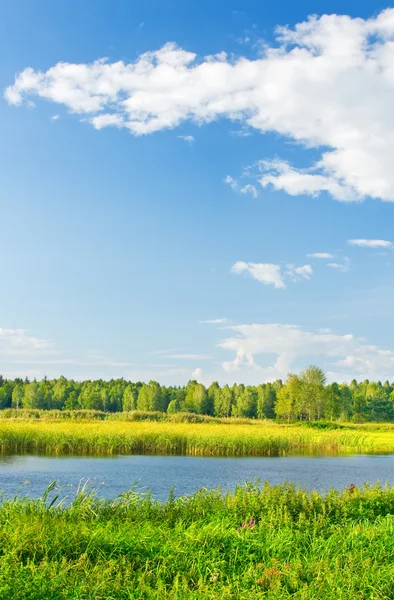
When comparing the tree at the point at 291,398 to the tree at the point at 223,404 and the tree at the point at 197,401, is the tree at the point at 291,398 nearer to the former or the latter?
the tree at the point at 197,401

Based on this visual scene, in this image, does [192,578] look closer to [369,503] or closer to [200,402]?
[369,503]

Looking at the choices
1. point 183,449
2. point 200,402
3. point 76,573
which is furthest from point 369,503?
point 200,402

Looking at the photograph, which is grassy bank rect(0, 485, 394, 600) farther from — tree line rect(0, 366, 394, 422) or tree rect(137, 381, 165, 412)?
tree rect(137, 381, 165, 412)

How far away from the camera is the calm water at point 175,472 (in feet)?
65.8

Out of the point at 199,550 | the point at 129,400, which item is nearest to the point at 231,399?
the point at 129,400

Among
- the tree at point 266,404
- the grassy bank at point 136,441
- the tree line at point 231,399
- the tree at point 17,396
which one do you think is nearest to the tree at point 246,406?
the tree line at point 231,399

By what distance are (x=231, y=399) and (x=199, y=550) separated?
361 feet

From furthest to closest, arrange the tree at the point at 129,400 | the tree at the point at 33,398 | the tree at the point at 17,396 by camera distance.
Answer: the tree at the point at 17,396
the tree at the point at 129,400
the tree at the point at 33,398

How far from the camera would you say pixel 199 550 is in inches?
297

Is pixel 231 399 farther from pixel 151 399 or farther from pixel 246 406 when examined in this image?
pixel 151 399

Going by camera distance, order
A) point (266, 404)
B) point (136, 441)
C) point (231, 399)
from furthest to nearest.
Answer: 1. point (231, 399)
2. point (266, 404)
3. point (136, 441)

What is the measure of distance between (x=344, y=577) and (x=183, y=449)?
2702 centimetres

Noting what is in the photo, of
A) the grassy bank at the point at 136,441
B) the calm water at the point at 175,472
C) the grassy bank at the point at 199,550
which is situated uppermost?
the grassy bank at the point at 199,550

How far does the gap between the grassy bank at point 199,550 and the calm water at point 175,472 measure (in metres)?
7.76
